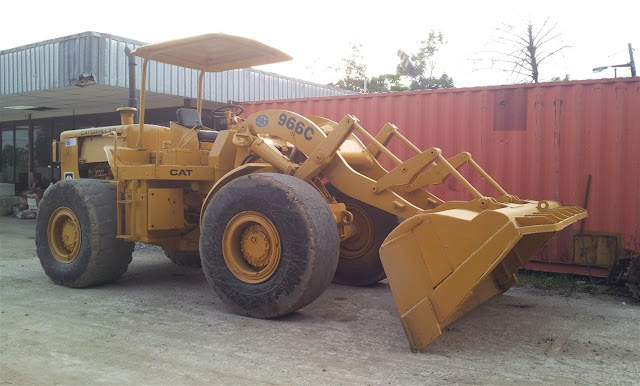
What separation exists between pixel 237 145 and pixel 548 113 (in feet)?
14.6

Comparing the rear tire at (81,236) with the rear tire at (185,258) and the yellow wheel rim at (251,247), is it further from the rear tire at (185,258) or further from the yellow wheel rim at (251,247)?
the yellow wheel rim at (251,247)

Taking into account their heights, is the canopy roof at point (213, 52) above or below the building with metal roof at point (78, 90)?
below

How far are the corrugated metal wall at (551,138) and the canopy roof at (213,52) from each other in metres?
2.89

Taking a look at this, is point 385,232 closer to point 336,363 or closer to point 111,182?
point 336,363

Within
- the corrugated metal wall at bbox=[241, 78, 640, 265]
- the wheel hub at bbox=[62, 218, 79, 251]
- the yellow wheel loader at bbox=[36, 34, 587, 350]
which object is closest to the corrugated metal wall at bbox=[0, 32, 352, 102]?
the yellow wheel loader at bbox=[36, 34, 587, 350]

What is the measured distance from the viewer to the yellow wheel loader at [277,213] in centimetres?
418

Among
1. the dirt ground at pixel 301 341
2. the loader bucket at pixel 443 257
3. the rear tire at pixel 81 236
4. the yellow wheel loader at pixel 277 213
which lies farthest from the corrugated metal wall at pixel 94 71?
the loader bucket at pixel 443 257

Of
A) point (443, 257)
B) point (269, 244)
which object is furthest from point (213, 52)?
point (443, 257)

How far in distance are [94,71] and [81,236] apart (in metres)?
A: 6.27

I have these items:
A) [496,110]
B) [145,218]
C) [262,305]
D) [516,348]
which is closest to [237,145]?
[145,218]

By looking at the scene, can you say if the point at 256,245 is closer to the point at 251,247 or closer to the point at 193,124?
the point at 251,247

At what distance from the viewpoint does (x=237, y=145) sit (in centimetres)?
588

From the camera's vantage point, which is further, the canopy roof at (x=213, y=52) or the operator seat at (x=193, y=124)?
the operator seat at (x=193, y=124)

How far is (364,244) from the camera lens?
656 cm
